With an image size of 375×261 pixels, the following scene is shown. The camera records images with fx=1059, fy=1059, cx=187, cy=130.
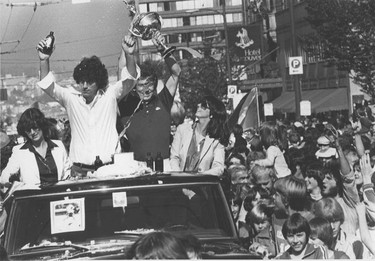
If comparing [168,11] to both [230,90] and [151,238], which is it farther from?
[151,238]

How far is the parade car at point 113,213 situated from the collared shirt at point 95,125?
1231 millimetres

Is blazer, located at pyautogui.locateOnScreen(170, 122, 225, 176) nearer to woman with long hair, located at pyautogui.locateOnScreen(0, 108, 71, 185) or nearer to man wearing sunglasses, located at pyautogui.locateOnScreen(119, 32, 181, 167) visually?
man wearing sunglasses, located at pyautogui.locateOnScreen(119, 32, 181, 167)

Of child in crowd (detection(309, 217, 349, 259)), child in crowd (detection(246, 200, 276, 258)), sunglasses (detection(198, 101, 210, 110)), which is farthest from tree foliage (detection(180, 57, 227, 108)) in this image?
child in crowd (detection(309, 217, 349, 259))

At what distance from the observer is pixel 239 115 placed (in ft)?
88.2

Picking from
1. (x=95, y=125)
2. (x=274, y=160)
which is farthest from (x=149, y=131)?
(x=274, y=160)

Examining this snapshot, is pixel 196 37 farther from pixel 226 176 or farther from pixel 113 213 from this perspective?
pixel 113 213

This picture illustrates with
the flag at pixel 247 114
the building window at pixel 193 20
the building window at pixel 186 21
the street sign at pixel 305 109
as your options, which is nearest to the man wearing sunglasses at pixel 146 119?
the flag at pixel 247 114

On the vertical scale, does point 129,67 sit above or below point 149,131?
above

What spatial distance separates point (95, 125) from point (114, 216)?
62.5 inches

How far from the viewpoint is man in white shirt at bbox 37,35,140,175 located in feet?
27.4

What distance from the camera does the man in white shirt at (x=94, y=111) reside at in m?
8.35

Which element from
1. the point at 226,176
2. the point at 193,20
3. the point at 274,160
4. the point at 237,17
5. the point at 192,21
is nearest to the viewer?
the point at 226,176

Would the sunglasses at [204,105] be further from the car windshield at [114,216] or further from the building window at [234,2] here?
the building window at [234,2]

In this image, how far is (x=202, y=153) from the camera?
355 inches
